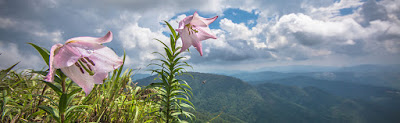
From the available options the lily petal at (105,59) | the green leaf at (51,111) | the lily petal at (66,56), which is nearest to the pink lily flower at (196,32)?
the lily petal at (105,59)

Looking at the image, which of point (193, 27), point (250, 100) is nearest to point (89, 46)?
point (193, 27)

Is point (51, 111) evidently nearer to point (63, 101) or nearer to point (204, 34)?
point (63, 101)

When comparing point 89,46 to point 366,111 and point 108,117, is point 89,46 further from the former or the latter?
point 366,111

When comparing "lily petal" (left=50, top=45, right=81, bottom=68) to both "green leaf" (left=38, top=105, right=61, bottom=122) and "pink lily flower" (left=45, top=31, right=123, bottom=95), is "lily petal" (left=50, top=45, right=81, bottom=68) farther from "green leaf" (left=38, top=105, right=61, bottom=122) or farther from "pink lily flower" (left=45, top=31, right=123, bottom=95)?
"green leaf" (left=38, top=105, right=61, bottom=122)

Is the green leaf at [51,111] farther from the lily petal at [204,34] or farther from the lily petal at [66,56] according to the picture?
the lily petal at [204,34]

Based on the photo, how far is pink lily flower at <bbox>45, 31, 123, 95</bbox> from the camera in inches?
22.8

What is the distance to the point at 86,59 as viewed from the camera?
676mm

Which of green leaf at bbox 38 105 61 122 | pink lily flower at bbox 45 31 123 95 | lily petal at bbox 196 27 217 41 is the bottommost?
green leaf at bbox 38 105 61 122

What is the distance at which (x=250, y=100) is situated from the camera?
19612 centimetres

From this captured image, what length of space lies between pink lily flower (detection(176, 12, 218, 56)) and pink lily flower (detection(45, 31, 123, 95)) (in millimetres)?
496

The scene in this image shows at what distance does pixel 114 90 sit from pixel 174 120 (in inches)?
32.7

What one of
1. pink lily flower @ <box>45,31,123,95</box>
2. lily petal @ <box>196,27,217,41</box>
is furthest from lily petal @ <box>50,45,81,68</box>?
lily petal @ <box>196,27,217,41</box>

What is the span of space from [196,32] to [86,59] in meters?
0.69

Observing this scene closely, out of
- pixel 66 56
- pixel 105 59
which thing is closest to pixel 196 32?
pixel 105 59
